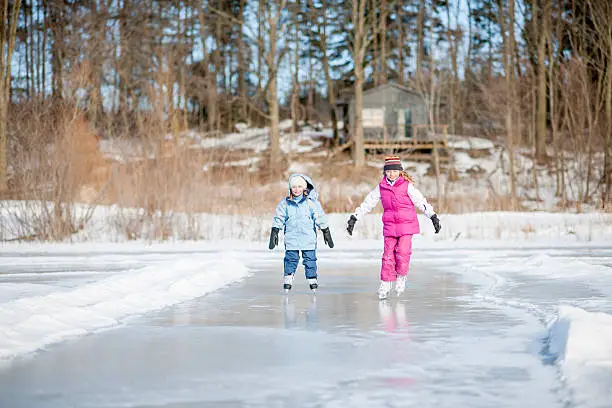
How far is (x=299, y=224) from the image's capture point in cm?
1186

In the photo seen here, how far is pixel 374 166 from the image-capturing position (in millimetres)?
48969

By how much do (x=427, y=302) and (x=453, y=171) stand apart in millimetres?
37923

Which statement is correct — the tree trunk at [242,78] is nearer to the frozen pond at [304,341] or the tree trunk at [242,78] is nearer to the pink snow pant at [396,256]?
the frozen pond at [304,341]

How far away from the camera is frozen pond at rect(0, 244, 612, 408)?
5.59 meters

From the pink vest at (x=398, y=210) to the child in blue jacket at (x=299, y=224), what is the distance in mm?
825

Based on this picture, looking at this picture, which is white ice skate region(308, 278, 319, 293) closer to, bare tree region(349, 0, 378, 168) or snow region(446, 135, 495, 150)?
bare tree region(349, 0, 378, 168)

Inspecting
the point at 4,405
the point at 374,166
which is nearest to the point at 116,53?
the point at 374,166

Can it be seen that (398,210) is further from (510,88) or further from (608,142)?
(510,88)

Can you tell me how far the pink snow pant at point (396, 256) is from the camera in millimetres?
11445

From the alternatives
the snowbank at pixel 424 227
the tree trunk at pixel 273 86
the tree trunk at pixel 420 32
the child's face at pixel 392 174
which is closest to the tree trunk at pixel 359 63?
the tree trunk at pixel 273 86

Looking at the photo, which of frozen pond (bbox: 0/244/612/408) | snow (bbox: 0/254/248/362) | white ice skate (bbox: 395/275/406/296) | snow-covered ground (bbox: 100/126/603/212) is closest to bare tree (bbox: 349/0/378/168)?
snow-covered ground (bbox: 100/126/603/212)

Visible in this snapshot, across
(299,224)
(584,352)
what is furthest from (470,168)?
(584,352)

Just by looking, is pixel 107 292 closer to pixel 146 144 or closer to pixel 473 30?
pixel 146 144

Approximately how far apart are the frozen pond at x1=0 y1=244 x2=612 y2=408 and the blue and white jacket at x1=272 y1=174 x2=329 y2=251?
669 mm
